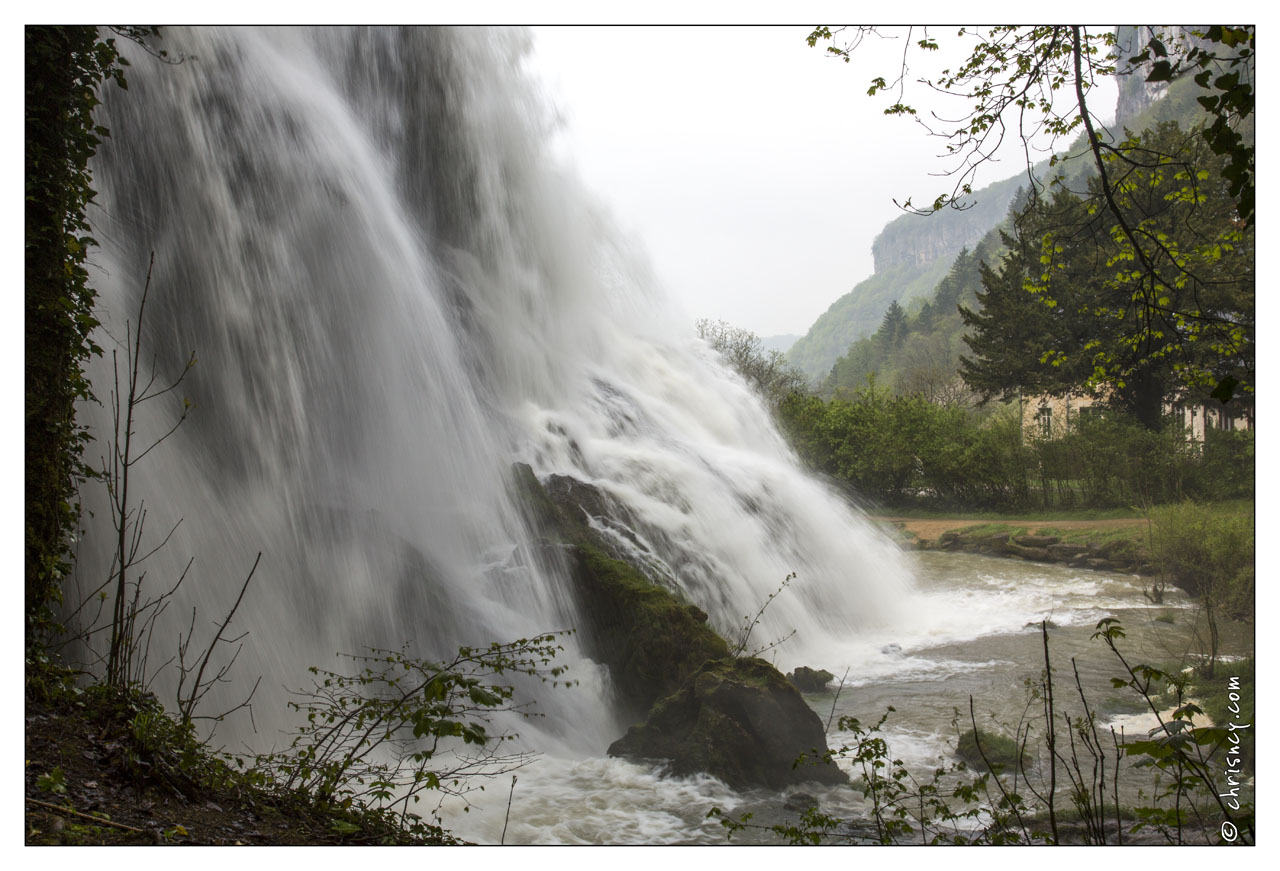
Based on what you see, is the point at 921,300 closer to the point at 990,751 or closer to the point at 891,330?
the point at 891,330

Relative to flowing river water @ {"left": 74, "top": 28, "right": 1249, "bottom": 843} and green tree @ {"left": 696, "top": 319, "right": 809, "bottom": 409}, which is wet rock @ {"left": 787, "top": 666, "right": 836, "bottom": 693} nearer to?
flowing river water @ {"left": 74, "top": 28, "right": 1249, "bottom": 843}

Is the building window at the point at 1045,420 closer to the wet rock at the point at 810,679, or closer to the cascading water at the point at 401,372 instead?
the cascading water at the point at 401,372

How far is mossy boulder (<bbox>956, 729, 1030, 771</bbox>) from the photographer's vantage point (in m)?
3.59

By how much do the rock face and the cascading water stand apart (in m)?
0.26

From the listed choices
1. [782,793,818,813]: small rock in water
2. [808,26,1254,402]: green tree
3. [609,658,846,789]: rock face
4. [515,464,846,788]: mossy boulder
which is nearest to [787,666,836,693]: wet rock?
[515,464,846,788]: mossy boulder

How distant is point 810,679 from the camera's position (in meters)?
4.21

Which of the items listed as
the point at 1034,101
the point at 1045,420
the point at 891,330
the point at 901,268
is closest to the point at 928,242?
the point at 901,268

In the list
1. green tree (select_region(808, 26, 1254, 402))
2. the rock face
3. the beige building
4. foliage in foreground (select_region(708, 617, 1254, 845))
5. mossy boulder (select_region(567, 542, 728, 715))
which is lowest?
foliage in foreground (select_region(708, 617, 1254, 845))

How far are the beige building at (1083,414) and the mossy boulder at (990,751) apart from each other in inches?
69.8

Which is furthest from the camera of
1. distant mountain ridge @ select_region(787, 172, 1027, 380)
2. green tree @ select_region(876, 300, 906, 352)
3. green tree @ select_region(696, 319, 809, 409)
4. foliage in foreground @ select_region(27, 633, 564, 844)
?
green tree @ select_region(696, 319, 809, 409)

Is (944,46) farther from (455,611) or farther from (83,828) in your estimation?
(83,828)

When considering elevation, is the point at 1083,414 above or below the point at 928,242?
below

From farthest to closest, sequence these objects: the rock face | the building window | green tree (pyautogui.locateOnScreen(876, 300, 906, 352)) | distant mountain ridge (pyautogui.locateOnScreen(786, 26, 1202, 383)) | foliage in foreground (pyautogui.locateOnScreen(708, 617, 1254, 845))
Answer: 1. green tree (pyautogui.locateOnScreen(876, 300, 906, 352))
2. the building window
3. distant mountain ridge (pyautogui.locateOnScreen(786, 26, 1202, 383))
4. the rock face
5. foliage in foreground (pyautogui.locateOnScreen(708, 617, 1254, 845))

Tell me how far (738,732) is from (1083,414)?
8.59 ft
